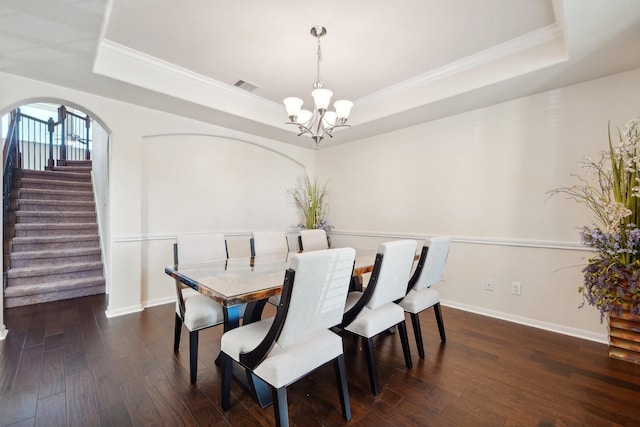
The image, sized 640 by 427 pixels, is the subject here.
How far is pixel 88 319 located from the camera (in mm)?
2908

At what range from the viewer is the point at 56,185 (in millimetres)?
4930

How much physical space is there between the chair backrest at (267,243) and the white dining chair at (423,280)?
4.55 ft

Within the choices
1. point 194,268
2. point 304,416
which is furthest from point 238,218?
point 304,416

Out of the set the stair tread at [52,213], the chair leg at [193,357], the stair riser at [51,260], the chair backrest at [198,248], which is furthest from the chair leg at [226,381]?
the stair tread at [52,213]

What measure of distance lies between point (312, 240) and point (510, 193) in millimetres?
2234

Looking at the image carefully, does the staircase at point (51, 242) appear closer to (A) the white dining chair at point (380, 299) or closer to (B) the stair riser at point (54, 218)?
(B) the stair riser at point (54, 218)

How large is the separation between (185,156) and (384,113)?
8.69 feet

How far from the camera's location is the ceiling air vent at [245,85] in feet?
10.7

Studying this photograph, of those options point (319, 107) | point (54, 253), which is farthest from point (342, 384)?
point (54, 253)

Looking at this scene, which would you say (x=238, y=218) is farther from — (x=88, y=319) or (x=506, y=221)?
(x=506, y=221)

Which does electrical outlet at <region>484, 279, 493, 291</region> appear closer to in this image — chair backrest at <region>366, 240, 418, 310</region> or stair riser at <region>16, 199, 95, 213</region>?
chair backrest at <region>366, 240, 418, 310</region>

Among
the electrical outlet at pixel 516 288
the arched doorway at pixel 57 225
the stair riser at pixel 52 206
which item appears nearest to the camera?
the electrical outlet at pixel 516 288

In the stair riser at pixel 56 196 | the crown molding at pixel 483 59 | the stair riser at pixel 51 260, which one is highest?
the crown molding at pixel 483 59

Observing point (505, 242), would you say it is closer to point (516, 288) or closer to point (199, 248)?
point (516, 288)
